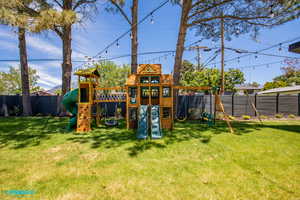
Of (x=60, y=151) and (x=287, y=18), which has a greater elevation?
(x=287, y=18)

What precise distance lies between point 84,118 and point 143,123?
2.77 m

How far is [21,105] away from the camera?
10.2 meters

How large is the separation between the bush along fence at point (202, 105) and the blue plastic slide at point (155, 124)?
3.91 metres

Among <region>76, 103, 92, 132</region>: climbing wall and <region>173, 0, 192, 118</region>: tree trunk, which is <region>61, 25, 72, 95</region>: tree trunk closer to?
<region>76, 103, 92, 132</region>: climbing wall

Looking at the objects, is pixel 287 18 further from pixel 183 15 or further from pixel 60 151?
pixel 60 151

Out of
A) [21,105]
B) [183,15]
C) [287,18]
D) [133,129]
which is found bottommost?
[133,129]

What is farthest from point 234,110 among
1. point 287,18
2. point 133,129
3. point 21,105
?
point 21,105

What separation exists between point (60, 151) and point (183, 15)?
27.5 ft

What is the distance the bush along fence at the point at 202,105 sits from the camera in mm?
9142

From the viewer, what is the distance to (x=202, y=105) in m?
9.44

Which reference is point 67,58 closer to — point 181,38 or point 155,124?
point 181,38

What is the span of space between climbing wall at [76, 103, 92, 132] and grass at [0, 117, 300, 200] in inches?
54.3

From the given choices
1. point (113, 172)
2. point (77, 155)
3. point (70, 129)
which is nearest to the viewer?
point (113, 172)

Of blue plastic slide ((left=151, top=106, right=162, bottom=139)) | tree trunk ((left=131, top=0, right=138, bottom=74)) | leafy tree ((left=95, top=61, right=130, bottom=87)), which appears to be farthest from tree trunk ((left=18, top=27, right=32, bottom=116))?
leafy tree ((left=95, top=61, right=130, bottom=87))
